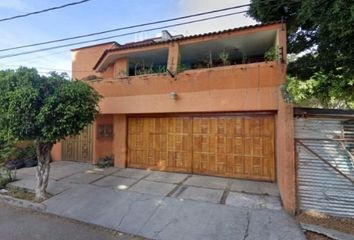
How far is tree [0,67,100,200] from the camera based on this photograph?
7355 mm

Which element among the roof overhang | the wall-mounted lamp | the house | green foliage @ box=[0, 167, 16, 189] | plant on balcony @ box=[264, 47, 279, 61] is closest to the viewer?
plant on balcony @ box=[264, 47, 279, 61]

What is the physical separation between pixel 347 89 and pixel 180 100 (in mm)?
8623

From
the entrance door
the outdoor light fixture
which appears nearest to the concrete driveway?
the entrance door

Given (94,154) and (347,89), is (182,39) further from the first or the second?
(347,89)

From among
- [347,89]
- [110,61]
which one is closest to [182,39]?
[110,61]

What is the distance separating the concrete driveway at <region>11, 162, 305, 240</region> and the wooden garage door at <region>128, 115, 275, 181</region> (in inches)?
21.7

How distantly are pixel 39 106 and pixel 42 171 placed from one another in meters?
2.17

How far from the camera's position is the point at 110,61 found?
12.6 meters

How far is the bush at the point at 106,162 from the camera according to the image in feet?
39.0

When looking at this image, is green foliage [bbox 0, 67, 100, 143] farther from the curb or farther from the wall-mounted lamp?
the wall-mounted lamp

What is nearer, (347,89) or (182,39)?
(182,39)

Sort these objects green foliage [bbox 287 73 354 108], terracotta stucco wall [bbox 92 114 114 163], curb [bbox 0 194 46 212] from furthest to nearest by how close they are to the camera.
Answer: terracotta stucco wall [bbox 92 114 114 163] → green foliage [bbox 287 73 354 108] → curb [bbox 0 194 46 212]

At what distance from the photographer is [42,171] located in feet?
27.2

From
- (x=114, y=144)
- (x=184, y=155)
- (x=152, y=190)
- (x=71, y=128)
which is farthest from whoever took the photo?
(x=114, y=144)
